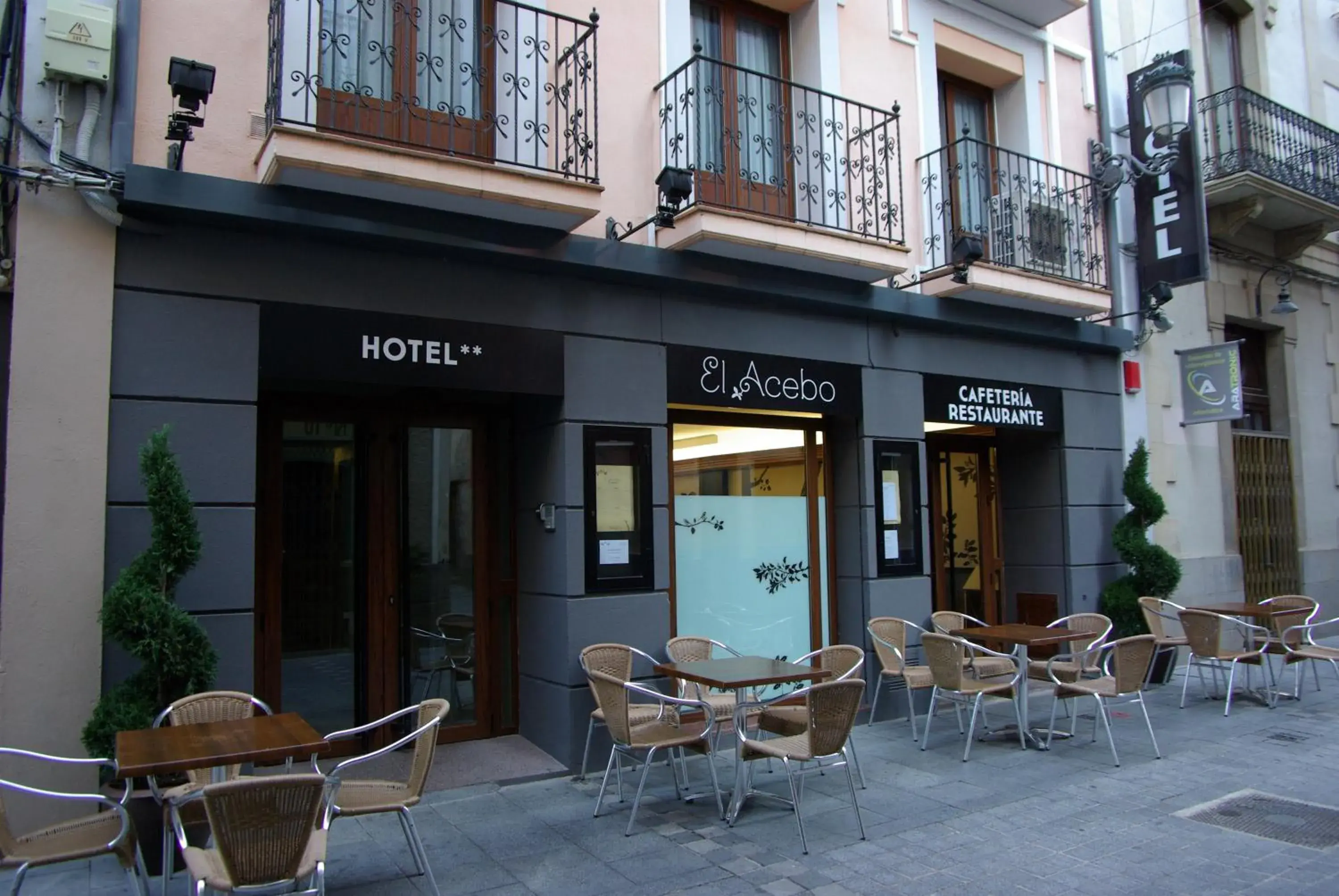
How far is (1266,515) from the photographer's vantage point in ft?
37.9

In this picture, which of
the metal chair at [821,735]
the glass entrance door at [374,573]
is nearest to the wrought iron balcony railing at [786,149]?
the glass entrance door at [374,573]

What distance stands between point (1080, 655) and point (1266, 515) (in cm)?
588

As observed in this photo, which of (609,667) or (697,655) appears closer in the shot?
(609,667)

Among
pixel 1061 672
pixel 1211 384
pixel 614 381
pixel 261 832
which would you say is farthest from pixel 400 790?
pixel 1211 384

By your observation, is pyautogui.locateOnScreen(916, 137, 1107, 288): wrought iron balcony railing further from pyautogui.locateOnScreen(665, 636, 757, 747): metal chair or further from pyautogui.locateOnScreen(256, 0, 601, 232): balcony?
pyautogui.locateOnScreen(665, 636, 757, 747): metal chair

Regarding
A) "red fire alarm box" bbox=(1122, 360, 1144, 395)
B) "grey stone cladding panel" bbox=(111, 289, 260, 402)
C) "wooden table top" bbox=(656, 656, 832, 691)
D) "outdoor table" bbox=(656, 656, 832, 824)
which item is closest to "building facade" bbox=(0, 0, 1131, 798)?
"grey stone cladding panel" bbox=(111, 289, 260, 402)

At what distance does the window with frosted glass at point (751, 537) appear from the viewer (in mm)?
7648

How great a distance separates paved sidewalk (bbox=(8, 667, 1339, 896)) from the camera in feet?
14.7

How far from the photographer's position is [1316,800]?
224 inches

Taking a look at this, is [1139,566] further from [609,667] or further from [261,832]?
[261,832]

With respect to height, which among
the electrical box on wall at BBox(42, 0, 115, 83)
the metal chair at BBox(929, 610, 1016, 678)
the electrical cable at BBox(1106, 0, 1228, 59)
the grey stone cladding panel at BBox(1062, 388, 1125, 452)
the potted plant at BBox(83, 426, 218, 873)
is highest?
the electrical cable at BBox(1106, 0, 1228, 59)

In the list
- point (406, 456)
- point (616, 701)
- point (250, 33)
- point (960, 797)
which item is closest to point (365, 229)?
point (250, 33)

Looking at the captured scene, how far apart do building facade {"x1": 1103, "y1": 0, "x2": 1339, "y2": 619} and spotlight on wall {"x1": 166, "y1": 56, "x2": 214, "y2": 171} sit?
9.07m

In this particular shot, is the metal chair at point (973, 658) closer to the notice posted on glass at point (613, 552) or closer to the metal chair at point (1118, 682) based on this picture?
the metal chair at point (1118, 682)
